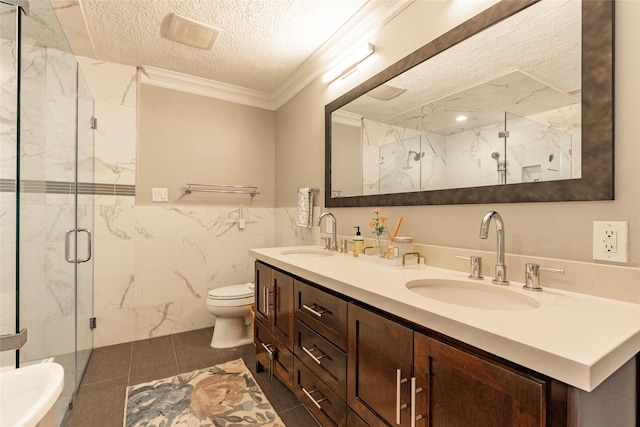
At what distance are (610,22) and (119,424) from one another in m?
2.60

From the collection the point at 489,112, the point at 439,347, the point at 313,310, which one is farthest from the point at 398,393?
the point at 489,112

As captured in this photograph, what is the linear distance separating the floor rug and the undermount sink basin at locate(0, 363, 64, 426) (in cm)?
87

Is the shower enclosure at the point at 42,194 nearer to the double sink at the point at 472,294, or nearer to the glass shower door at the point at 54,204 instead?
the glass shower door at the point at 54,204

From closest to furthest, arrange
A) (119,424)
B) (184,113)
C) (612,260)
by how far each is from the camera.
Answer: (612,260)
(119,424)
(184,113)

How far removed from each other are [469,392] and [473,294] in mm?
500

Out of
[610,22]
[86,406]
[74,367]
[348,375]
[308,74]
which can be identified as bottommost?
[86,406]

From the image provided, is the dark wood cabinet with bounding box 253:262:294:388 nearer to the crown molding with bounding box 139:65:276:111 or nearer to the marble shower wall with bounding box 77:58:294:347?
the marble shower wall with bounding box 77:58:294:347

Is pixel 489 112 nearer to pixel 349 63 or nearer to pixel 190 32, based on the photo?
pixel 349 63

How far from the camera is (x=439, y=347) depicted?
785 mm

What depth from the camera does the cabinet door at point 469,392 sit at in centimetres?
61

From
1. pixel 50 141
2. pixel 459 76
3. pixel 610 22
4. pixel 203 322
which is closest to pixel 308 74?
pixel 459 76

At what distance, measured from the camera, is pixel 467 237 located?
1.32 meters

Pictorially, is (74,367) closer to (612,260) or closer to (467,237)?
(467,237)

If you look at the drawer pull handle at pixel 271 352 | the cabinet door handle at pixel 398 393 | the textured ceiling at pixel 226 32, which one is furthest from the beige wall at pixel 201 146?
the cabinet door handle at pixel 398 393
